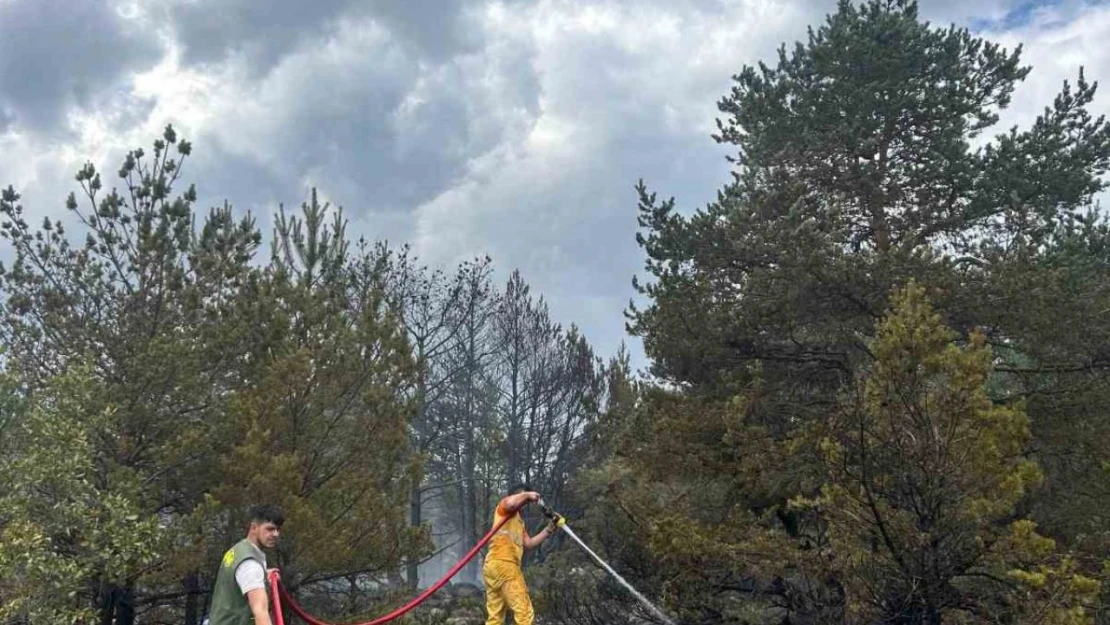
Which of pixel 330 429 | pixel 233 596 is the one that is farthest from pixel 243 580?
pixel 330 429

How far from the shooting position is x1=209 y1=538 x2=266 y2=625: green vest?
4.70 meters

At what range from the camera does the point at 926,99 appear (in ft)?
47.6

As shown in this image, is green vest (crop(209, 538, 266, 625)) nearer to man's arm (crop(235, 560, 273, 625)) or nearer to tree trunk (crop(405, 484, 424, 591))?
man's arm (crop(235, 560, 273, 625))

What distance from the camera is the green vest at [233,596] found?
4.70 m

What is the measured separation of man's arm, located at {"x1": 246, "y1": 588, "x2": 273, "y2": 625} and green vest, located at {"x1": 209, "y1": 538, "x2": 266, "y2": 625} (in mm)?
158

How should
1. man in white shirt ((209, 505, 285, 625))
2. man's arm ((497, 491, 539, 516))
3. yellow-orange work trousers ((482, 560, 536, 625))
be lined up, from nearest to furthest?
man in white shirt ((209, 505, 285, 625)), man's arm ((497, 491, 539, 516)), yellow-orange work trousers ((482, 560, 536, 625))

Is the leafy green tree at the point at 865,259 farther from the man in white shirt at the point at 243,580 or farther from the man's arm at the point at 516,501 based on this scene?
the man in white shirt at the point at 243,580

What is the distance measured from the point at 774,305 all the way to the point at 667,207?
100 inches

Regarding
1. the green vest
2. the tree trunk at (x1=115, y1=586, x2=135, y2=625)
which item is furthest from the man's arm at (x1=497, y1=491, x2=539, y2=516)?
the tree trunk at (x1=115, y1=586, x2=135, y2=625)

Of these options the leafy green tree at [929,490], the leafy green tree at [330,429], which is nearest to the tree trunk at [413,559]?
the leafy green tree at [330,429]

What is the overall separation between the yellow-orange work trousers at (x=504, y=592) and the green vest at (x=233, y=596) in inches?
137

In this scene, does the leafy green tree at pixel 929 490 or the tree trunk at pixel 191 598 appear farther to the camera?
the tree trunk at pixel 191 598

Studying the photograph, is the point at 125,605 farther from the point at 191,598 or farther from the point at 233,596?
the point at 233,596

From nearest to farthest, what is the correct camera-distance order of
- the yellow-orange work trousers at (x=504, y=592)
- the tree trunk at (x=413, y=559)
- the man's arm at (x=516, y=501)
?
the man's arm at (x=516, y=501) → the yellow-orange work trousers at (x=504, y=592) → the tree trunk at (x=413, y=559)
